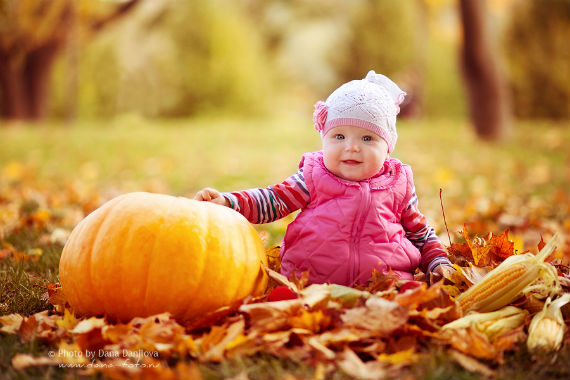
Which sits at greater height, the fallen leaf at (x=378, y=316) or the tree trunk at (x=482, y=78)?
the tree trunk at (x=482, y=78)

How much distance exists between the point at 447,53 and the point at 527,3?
5384 mm

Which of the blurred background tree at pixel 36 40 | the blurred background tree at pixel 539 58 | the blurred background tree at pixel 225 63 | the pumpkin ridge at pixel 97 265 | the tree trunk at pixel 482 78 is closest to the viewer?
the pumpkin ridge at pixel 97 265

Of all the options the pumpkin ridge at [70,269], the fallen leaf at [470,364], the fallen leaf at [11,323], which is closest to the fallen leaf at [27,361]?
the fallen leaf at [11,323]

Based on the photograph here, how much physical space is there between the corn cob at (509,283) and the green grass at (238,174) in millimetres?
271

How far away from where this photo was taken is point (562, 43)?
47.1ft

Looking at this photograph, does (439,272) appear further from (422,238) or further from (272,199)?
(272,199)

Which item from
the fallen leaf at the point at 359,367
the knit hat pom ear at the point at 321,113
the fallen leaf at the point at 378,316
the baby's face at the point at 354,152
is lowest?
the fallen leaf at the point at 359,367

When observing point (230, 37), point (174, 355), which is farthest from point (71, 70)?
point (174, 355)

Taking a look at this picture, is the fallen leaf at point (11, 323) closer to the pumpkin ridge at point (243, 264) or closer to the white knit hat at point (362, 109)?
the pumpkin ridge at point (243, 264)

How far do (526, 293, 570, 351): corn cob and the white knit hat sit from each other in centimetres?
92

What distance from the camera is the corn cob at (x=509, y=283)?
2.18m

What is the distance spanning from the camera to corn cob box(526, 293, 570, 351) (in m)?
2.01

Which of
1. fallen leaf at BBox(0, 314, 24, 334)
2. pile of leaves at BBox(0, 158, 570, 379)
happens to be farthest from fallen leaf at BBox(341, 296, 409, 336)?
fallen leaf at BBox(0, 314, 24, 334)

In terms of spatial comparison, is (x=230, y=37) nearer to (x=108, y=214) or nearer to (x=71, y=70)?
(x=71, y=70)
